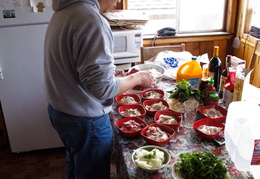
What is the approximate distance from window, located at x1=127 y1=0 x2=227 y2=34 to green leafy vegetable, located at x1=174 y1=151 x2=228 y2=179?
7.52 feet

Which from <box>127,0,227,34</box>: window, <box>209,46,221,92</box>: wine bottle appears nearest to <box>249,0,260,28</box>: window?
<box>127,0,227,34</box>: window

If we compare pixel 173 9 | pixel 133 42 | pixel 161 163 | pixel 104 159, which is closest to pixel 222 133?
pixel 161 163

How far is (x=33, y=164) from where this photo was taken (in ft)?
7.90

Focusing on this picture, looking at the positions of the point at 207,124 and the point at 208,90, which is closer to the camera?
the point at 207,124

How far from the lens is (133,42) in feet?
8.00

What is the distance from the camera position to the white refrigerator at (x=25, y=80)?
210 cm

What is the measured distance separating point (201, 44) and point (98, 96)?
2258mm

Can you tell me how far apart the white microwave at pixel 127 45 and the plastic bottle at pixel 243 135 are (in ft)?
4.81

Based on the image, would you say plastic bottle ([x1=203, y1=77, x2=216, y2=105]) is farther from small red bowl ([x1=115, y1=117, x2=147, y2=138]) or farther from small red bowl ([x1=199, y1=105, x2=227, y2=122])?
small red bowl ([x1=115, y1=117, x2=147, y2=138])

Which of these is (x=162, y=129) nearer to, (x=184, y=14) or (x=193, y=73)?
(x=193, y=73)

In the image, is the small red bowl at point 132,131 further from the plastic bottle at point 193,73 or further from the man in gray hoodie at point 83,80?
the plastic bottle at point 193,73

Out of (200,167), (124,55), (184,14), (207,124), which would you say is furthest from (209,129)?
(184,14)

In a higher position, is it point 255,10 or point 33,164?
point 255,10

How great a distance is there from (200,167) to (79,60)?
2.01 ft
